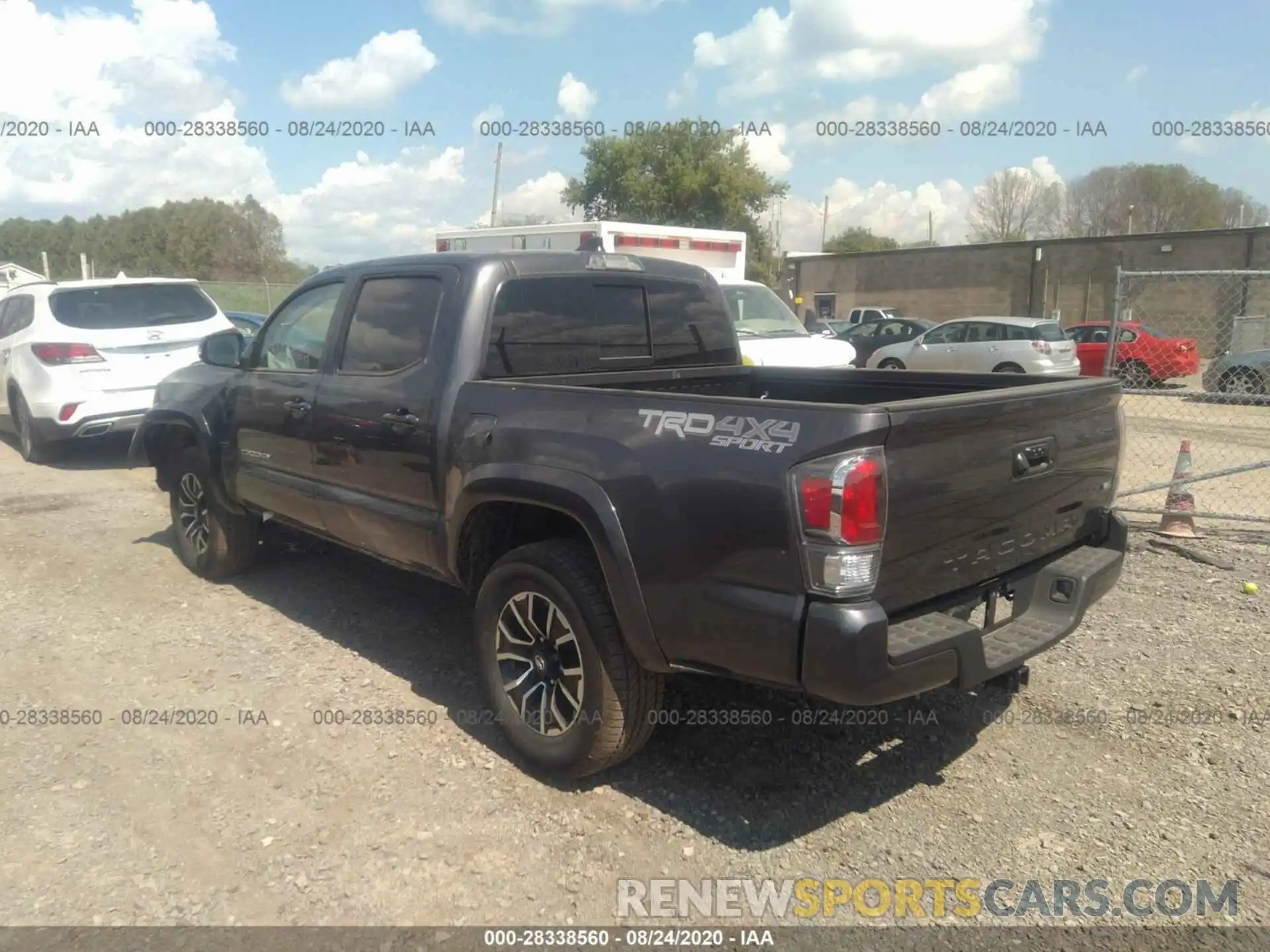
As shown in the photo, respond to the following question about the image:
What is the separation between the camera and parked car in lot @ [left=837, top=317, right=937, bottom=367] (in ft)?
75.0

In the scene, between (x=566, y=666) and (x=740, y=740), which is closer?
(x=566, y=666)

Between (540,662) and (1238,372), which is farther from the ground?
(1238,372)

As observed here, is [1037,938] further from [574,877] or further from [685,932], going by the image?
[574,877]

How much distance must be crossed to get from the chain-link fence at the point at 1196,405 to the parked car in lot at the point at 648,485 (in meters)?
3.31

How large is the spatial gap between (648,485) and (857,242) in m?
75.7

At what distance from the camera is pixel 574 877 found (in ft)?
9.93

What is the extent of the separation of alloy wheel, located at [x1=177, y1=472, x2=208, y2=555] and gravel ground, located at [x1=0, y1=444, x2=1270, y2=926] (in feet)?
2.72

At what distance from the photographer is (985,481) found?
306cm

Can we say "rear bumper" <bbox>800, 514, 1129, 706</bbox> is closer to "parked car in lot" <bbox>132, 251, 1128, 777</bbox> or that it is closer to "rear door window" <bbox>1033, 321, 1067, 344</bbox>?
"parked car in lot" <bbox>132, 251, 1128, 777</bbox>

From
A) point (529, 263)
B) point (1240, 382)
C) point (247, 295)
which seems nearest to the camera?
point (529, 263)

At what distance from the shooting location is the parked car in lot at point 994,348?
18016 millimetres

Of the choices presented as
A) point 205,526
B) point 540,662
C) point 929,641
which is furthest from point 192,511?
point 929,641

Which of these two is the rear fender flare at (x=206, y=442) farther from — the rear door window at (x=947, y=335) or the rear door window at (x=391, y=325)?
the rear door window at (x=947, y=335)

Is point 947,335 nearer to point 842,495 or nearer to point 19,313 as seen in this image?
point 19,313
